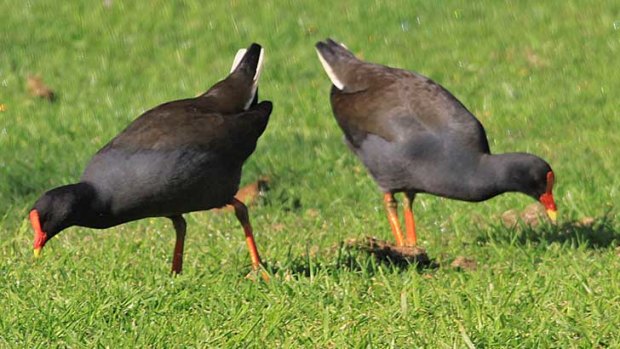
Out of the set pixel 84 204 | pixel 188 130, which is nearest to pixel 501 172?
pixel 188 130

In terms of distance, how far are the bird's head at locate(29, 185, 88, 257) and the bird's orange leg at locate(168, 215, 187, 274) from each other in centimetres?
69

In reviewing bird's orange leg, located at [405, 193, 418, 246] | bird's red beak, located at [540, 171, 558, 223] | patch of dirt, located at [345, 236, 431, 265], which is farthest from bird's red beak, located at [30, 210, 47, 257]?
bird's red beak, located at [540, 171, 558, 223]

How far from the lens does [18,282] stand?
21.9 feet

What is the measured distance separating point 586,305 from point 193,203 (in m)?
2.31

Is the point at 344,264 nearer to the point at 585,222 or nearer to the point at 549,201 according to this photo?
the point at 549,201

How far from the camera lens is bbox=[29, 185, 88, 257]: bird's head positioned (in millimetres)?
6754

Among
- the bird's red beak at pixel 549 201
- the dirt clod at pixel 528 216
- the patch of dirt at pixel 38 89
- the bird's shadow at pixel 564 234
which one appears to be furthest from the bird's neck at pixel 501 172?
the patch of dirt at pixel 38 89

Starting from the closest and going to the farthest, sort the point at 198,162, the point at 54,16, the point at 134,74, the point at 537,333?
the point at 537,333, the point at 198,162, the point at 134,74, the point at 54,16

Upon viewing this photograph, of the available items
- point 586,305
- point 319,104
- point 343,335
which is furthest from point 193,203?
point 319,104

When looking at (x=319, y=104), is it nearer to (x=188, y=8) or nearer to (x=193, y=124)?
(x=188, y=8)

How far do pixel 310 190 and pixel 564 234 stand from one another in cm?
216

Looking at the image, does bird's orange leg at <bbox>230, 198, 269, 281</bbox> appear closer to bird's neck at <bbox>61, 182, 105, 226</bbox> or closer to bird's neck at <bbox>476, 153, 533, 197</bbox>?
bird's neck at <bbox>61, 182, 105, 226</bbox>

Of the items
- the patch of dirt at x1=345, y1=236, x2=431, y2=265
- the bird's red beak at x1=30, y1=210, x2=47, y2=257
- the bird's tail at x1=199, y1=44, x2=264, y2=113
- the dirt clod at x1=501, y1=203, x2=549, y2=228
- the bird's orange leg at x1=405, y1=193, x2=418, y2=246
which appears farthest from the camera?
the dirt clod at x1=501, y1=203, x2=549, y2=228

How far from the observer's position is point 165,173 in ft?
22.9
